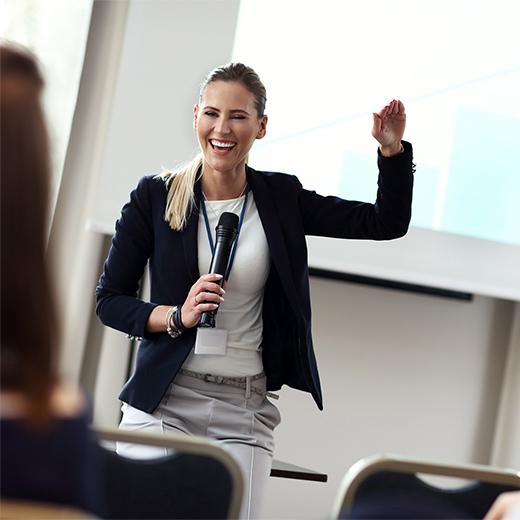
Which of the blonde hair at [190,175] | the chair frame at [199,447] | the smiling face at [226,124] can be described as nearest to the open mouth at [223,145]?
the smiling face at [226,124]

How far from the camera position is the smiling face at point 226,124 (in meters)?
2.64

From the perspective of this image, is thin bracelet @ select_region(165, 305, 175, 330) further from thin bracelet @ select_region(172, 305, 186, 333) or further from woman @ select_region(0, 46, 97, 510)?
woman @ select_region(0, 46, 97, 510)

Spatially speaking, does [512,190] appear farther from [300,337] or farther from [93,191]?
[300,337]

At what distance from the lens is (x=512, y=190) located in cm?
448

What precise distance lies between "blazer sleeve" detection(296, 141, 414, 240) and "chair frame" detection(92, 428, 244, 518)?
1.07m

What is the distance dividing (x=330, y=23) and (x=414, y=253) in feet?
3.21

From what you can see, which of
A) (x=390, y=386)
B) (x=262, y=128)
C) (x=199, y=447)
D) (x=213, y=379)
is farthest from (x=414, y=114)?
(x=199, y=447)

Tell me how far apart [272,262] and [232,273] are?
0.37 ft

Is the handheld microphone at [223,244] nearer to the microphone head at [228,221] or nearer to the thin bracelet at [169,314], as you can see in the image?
the microphone head at [228,221]

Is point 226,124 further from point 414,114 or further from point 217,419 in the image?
point 414,114

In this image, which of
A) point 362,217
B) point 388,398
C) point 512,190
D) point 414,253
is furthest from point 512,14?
point 362,217

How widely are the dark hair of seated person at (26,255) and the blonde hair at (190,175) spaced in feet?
4.81

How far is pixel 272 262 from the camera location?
264cm

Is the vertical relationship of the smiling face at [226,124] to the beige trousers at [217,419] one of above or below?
above
